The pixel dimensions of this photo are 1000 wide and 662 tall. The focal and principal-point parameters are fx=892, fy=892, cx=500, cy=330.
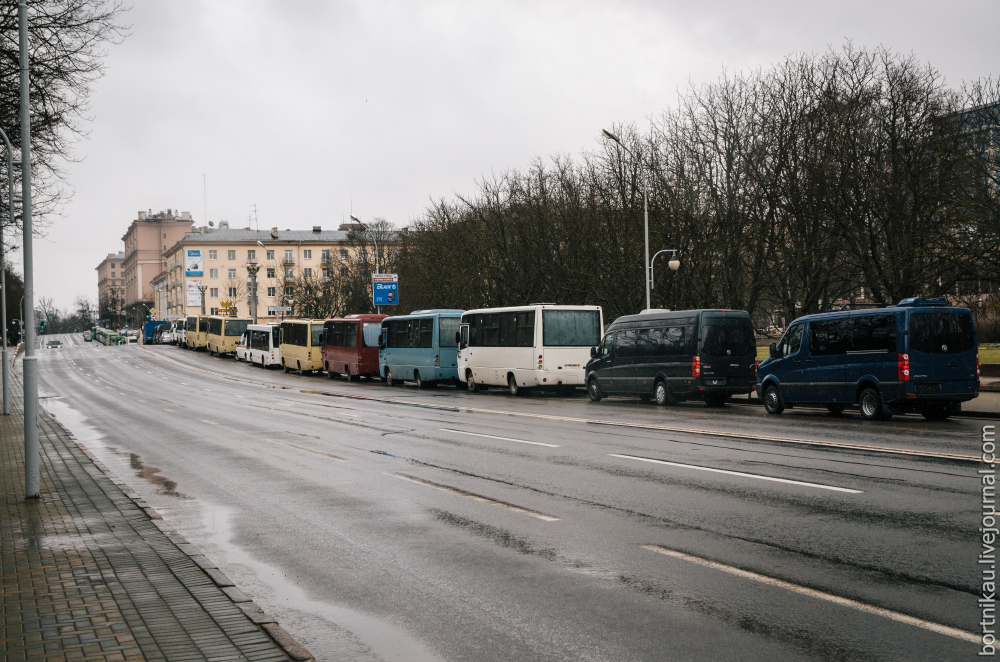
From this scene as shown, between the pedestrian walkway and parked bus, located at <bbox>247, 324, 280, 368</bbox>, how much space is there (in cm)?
4949

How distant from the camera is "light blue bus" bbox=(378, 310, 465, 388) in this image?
125 ft

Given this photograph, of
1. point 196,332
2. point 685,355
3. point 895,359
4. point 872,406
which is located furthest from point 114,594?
point 196,332

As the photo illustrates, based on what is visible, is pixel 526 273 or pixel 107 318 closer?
pixel 526 273

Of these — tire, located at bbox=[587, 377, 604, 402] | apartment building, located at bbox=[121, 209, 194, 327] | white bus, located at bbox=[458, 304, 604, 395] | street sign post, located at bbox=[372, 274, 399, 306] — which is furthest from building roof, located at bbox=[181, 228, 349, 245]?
tire, located at bbox=[587, 377, 604, 402]

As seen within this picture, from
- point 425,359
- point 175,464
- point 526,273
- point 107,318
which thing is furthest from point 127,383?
point 107,318

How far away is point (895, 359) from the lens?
60.5ft

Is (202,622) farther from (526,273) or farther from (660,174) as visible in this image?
(526,273)

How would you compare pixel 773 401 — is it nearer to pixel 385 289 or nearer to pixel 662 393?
pixel 662 393

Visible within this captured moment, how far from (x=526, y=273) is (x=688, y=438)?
30.2 meters

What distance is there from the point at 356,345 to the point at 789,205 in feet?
72.2

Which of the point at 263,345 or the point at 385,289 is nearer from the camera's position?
the point at 385,289

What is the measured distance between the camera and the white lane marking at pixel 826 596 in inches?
211

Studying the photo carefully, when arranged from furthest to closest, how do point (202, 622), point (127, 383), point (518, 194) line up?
point (518, 194)
point (127, 383)
point (202, 622)

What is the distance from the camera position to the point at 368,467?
1380cm
